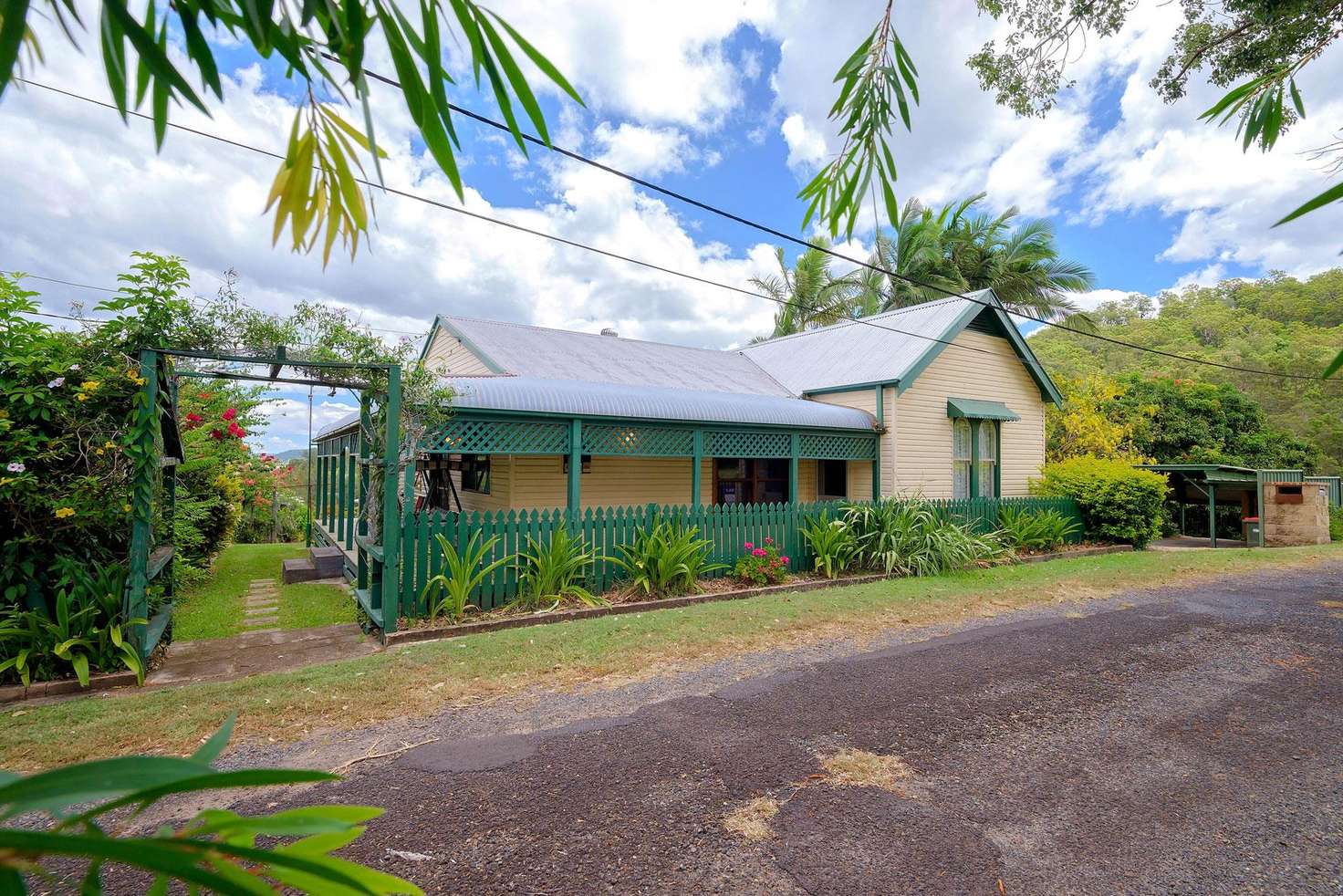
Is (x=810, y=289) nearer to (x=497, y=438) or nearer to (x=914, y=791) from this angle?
(x=497, y=438)

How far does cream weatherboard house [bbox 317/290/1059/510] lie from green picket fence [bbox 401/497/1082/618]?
65 cm

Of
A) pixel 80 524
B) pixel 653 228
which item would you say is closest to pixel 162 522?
pixel 80 524

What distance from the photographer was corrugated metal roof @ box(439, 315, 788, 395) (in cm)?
1190

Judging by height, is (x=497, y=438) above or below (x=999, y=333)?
below

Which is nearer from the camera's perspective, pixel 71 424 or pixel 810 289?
pixel 71 424

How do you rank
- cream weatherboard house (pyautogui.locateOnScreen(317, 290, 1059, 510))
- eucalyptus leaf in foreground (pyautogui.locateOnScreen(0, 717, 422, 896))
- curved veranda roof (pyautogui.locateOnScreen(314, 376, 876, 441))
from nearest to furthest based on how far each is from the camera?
1. eucalyptus leaf in foreground (pyautogui.locateOnScreen(0, 717, 422, 896))
2. curved veranda roof (pyautogui.locateOnScreen(314, 376, 876, 441))
3. cream weatherboard house (pyautogui.locateOnScreen(317, 290, 1059, 510))

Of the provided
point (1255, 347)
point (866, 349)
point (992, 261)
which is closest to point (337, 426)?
point (866, 349)

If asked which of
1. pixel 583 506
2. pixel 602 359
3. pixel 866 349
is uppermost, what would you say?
pixel 866 349

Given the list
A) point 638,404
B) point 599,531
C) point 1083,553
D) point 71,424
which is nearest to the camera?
point 71,424

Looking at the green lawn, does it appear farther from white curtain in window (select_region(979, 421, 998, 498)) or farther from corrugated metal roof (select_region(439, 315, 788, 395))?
white curtain in window (select_region(979, 421, 998, 498))

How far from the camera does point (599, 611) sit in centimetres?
749

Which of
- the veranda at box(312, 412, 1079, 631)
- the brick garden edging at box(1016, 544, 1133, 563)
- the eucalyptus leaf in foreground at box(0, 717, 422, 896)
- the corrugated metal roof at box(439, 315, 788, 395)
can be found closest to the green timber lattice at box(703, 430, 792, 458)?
the veranda at box(312, 412, 1079, 631)

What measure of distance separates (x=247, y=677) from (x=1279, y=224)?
656 centimetres

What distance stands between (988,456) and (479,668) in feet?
41.5
